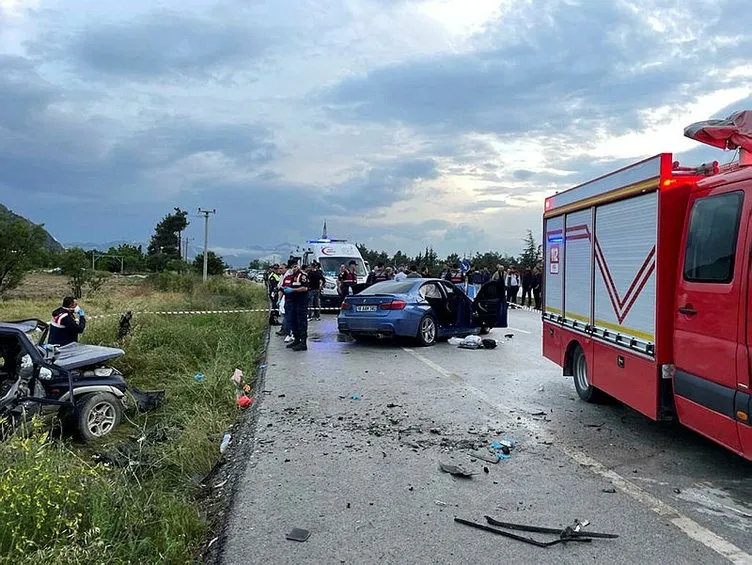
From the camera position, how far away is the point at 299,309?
11961 mm

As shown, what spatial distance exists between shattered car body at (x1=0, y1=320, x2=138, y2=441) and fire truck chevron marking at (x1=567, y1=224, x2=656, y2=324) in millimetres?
5499

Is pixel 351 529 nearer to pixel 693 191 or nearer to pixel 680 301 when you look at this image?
pixel 680 301

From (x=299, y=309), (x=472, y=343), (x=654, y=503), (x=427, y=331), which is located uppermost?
(x=299, y=309)

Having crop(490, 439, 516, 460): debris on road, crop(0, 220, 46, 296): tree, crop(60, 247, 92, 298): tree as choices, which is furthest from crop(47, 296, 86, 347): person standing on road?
crop(60, 247, 92, 298): tree

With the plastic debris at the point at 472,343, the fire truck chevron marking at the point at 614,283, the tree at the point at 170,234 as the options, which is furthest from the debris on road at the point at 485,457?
the tree at the point at 170,234

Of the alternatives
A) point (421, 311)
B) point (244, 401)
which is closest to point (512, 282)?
point (421, 311)

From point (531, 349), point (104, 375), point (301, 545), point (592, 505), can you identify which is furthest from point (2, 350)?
point (531, 349)

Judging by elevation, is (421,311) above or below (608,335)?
below

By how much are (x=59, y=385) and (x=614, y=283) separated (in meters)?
5.82

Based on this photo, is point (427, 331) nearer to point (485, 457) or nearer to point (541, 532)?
point (485, 457)

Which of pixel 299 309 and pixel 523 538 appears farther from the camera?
pixel 299 309

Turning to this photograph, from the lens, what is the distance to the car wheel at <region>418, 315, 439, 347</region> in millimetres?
12273

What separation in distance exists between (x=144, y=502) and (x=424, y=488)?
1953 millimetres

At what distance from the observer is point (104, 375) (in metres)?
7.26
